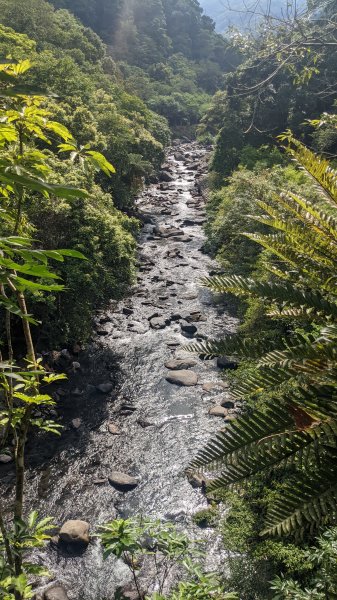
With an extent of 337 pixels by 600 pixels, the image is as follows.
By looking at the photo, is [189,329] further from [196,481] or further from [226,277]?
[226,277]

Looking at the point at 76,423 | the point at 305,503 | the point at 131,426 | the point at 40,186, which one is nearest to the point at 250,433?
the point at 305,503

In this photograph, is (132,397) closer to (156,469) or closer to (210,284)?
(156,469)

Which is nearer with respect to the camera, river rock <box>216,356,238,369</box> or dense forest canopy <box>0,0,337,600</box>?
dense forest canopy <box>0,0,337,600</box>

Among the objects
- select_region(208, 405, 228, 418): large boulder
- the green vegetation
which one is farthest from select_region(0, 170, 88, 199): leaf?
the green vegetation

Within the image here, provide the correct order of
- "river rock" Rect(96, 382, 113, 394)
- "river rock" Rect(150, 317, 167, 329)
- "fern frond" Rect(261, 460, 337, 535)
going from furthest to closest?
"river rock" Rect(150, 317, 167, 329)
"river rock" Rect(96, 382, 113, 394)
"fern frond" Rect(261, 460, 337, 535)

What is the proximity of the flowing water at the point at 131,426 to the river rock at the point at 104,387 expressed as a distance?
145mm

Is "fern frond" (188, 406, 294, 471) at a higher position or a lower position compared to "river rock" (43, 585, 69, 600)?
higher

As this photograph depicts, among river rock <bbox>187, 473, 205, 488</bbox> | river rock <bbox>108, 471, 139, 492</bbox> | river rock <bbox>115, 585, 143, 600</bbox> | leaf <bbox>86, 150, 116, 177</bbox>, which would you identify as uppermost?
leaf <bbox>86, 150, 116, 177</bbox>

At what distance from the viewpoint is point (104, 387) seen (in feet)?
39.3

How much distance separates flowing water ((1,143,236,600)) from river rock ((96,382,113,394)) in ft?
0.48

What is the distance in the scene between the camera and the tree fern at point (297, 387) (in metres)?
2.10

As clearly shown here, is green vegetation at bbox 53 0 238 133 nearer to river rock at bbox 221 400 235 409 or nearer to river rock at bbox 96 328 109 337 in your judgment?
river rock at bbox 96 328 109 337

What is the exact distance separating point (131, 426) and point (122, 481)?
1.81 meters

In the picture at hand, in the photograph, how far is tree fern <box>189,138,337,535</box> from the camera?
2.10 m
